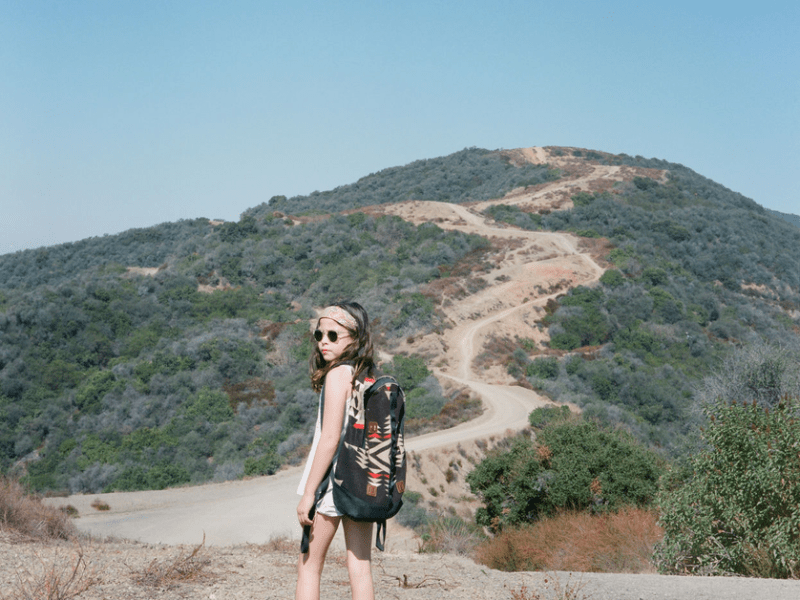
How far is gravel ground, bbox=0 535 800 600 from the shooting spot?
4012 mm

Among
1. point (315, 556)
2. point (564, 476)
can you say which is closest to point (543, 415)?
point (564, 476)

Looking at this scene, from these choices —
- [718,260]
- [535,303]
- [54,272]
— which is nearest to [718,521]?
[535,303]

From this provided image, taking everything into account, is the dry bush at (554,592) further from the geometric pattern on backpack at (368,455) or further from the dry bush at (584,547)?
the dry bush at (584,547)

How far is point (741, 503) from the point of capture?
5.43 meters

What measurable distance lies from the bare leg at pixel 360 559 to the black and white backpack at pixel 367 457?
13 cm

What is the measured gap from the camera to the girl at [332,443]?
103 inches

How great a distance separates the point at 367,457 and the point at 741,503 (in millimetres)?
4553

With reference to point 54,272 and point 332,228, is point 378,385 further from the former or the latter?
point 54,272

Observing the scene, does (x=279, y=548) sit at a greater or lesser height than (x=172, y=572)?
lesser

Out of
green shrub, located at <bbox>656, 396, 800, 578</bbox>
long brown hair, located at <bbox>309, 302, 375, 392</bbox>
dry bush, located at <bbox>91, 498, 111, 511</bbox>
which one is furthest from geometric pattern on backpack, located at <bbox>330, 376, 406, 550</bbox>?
dry bush, located at <bbox>91, 498, 111, 511</bbox>

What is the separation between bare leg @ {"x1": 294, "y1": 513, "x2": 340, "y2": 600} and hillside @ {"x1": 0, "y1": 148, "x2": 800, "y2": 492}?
47.1 feet

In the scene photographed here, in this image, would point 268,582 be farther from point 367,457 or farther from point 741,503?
point 741,503

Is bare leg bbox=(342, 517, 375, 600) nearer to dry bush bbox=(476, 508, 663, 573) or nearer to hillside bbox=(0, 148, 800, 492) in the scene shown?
dry bush bbox=(476, 508, 663, 573)

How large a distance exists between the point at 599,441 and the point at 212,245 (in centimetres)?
4019
